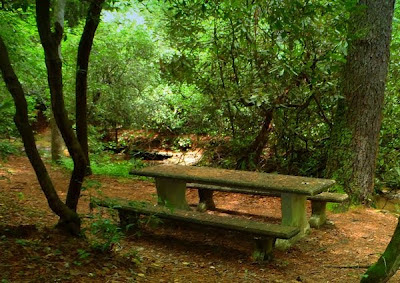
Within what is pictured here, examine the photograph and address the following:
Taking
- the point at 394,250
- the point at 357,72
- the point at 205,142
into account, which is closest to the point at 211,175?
the point at 394,250

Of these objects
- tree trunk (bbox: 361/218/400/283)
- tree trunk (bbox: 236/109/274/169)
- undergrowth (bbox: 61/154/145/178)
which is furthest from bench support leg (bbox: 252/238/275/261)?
undergrowth (bbox: 61/154/145/178)

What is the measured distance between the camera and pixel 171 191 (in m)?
5.88

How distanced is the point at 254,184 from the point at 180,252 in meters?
1.20

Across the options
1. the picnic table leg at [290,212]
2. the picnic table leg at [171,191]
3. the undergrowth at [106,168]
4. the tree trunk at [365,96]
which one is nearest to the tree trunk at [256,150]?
the tree trunk at [365,96]

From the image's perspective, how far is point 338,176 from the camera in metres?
7.01

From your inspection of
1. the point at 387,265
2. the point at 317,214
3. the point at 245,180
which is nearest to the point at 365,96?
the point at 317,214

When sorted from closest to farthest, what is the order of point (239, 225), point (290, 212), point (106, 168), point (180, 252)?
point (239, 225) → point (180, 252) → point (290, 212) → point (106, 168)

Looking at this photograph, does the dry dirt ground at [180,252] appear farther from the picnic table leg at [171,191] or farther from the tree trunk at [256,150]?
the tree trunk at [256,150]

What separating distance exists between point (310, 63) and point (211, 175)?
3136mm

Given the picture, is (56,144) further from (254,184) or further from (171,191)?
(254,184)

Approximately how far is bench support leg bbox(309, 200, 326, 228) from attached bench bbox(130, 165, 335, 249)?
0.25 metres

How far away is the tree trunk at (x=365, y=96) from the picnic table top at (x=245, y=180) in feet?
6.37

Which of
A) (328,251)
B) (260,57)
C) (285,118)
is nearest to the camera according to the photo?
(328,251)

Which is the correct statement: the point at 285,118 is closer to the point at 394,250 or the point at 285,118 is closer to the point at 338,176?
the point at 338,176
